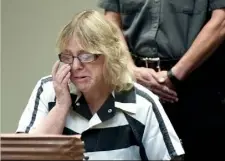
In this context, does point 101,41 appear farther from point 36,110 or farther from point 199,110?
point 199,110

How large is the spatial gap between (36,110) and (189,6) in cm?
82

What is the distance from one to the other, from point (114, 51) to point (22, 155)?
93 centimetres

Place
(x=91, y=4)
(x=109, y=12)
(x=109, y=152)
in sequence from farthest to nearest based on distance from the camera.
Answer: (x=91, y=4)
(x=109, y=12)
(x=109, y=152)

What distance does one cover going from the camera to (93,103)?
170 cm

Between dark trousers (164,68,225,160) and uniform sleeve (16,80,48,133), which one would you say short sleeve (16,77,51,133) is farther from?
dark trousers (164,68,225,160)

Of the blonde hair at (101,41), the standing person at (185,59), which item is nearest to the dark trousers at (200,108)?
the standing person at (185,59)

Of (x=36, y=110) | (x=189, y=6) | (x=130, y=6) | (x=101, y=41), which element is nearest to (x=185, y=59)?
(x=189, y=6)

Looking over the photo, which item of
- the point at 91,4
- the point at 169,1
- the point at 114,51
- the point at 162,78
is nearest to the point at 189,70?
the point at 162,78

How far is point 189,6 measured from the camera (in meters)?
2.08

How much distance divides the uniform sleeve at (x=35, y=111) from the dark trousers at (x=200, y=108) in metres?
0.54

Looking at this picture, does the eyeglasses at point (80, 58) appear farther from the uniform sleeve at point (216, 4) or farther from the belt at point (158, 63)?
the uniform sleeve at point (216, 4)

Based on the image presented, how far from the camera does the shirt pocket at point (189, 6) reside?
207cm

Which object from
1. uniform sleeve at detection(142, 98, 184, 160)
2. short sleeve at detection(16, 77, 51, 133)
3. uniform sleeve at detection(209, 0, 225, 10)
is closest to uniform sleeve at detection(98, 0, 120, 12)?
uniform sleeve at detection(209, 0, 225, 10)

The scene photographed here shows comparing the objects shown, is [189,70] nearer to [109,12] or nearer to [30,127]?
[109,12]
